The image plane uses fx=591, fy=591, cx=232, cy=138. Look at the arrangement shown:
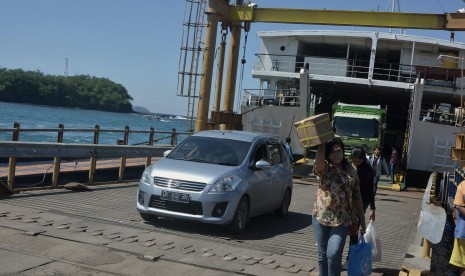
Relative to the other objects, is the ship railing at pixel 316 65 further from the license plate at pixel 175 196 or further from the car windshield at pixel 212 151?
the license plate at pixel 175 196

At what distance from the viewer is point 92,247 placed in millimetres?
7441

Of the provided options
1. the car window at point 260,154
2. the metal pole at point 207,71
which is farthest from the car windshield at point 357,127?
the car window at point 260,154

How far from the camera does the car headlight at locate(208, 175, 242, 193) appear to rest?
9.09 metres

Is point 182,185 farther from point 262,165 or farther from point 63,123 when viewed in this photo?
point 63,123

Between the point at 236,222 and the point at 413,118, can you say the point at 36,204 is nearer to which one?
the point at 236,222

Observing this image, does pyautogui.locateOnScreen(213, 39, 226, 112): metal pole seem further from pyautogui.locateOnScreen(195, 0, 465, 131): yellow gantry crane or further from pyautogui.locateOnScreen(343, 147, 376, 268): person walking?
pyautogui.locateOnScreen(343, 147, 376, 268): person walking

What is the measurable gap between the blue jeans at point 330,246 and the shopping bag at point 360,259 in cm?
30

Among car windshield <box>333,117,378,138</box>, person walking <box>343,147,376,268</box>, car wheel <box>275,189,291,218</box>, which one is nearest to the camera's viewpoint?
person walking <box>343,147,376,268</box>

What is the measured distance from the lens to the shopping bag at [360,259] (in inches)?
243

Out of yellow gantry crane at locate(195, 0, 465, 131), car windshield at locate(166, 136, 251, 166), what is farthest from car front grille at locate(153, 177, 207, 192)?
yellow gantry crane at locate(195, 0, 465, 131)

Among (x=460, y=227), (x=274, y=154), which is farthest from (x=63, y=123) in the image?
(x=460, y=227)

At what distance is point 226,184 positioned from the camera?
920cm

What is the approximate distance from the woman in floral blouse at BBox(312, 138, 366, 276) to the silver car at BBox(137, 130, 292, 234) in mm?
3128

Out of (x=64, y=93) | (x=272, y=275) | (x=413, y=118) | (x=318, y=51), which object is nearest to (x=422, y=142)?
(x=413, y=118)
